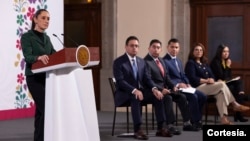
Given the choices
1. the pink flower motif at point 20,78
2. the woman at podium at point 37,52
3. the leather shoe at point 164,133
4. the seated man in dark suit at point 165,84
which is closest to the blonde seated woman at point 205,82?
the seated man in dark suit at point 165,84

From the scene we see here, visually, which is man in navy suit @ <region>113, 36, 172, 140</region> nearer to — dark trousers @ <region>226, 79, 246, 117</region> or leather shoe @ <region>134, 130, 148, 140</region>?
leather shoe @ <region>134, 130, 148, 140</region>

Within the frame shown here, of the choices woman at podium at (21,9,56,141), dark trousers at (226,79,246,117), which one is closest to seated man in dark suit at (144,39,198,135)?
dark trousers at (226,79,246,117)

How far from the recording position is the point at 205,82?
7.41m

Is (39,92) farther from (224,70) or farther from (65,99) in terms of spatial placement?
(224,70)

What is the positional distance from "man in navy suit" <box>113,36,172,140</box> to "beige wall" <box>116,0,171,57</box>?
294cm

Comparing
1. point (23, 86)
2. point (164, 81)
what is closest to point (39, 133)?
point (164, 81)

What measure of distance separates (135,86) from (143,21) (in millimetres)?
3326

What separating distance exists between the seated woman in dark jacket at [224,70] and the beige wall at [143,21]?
5.59 ft

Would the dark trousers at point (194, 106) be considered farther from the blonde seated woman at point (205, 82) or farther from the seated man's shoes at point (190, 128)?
the blonde seated woman at point (205, 82)

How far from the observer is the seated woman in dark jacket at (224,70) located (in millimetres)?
7797

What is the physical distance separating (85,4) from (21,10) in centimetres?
202

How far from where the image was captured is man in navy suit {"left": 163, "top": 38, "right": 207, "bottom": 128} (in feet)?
23.4

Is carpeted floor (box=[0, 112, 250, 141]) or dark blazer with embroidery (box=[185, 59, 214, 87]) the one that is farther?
dark blazer with embroidery (box=[185, 59, 214, 87])

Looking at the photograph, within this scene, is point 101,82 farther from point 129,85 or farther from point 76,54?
point 76,54
